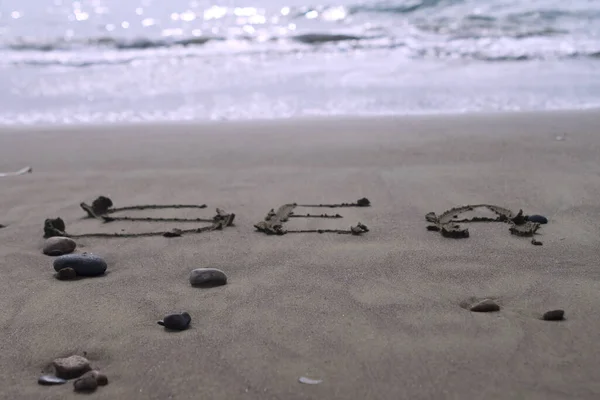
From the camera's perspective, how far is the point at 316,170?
4.18 m

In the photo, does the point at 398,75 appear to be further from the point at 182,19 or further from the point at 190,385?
the point at 182,19

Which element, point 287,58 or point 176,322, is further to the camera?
point 287,58

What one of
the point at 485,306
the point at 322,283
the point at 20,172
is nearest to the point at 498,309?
the point at 485,306

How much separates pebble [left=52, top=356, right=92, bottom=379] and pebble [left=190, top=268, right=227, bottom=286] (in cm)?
61

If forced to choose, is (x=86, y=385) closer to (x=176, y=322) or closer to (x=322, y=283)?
(x=176, y=322)

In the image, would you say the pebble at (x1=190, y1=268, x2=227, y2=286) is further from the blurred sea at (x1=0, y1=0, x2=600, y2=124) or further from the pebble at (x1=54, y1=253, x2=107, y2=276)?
the blurred sea at (x1=0, y1=0, x2=600, y2=124)

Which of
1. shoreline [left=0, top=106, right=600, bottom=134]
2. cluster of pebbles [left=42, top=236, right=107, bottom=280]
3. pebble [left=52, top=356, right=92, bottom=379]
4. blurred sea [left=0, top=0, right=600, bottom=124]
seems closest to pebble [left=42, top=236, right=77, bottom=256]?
cluster of pebbles [left=42, top=236, right=107, bottom=280]

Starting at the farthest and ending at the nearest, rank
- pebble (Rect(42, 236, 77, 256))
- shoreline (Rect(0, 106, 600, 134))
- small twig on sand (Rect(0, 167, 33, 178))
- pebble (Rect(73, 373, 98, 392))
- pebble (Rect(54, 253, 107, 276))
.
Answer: shoreline (Rect(0, 106, 600, 134)), small twig on sand (Rect(0, 167, 33, 178)), pebble (Rect(42, 236, 77, 256)), pebble (Rect(54, 253, 107, 276)), pebble (Rect(73, 373, 98, 392))

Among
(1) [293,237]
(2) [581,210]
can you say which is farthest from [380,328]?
(2) [581,210]

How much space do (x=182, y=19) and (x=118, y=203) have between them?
1222cm

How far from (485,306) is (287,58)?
27.8 feet

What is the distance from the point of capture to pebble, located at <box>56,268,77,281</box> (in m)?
2.47

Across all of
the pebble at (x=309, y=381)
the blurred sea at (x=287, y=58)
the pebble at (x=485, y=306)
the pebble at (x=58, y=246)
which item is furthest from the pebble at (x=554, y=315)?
the blurred sea at (x=287, y=58)

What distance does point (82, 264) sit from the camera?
2504mm
